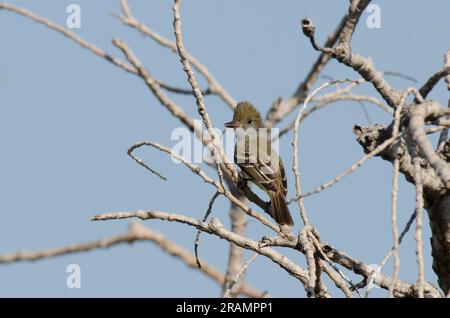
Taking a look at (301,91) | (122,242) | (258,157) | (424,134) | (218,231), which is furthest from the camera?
(301,91)

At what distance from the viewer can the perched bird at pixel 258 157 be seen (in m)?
8.59

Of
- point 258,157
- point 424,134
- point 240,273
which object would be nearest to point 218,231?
point 240,273

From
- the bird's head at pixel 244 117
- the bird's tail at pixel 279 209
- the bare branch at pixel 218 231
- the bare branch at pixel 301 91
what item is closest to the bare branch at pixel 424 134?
the bare branch at pixel 218 231

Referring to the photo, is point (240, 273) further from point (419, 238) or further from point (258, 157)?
point (258, 157)

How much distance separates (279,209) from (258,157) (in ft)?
3.63

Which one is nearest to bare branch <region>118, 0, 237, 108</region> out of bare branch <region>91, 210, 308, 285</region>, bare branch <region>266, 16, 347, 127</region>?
bare branch <region>266, 16, 347, 127</region>

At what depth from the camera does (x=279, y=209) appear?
315 inches

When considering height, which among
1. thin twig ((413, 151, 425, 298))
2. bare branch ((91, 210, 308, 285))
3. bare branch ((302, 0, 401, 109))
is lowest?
thin twig ((413, 151, 425, 298))

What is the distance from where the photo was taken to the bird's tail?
7750 mm

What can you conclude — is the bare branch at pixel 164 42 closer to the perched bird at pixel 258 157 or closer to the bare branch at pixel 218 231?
the perched bird at pixel 258 157

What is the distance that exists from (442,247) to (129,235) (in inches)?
114

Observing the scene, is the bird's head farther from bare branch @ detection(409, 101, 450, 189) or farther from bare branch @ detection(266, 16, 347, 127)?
bare branch @ detection(409, 101, 450, 189)
